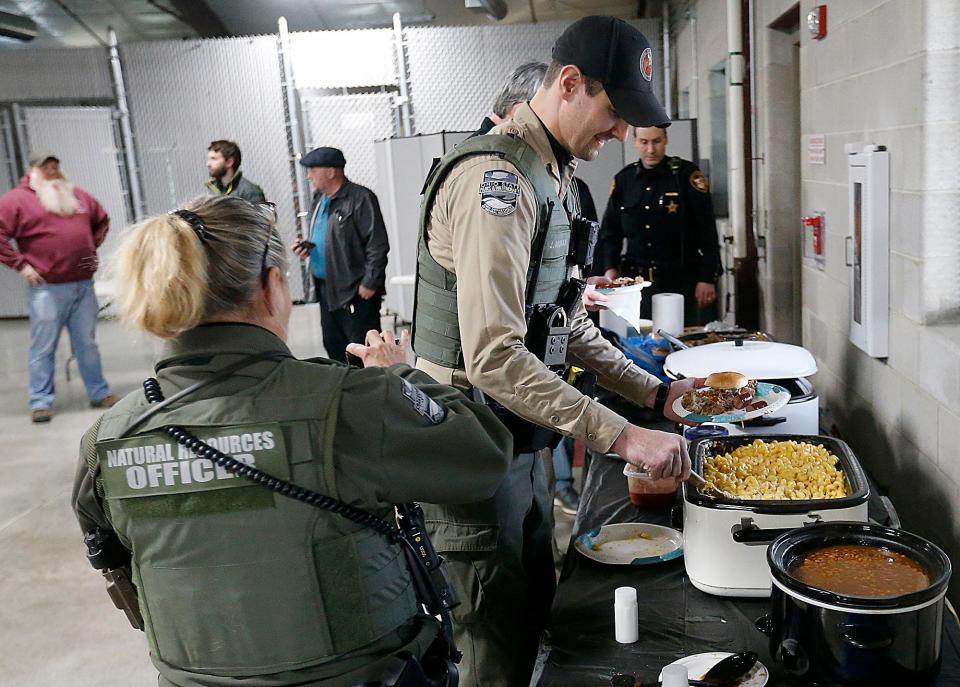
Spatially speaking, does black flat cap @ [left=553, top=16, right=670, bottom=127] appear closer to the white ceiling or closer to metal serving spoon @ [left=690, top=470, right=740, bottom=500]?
metal serving spoon @ [left=690, top=470, right=740, bottom=500]

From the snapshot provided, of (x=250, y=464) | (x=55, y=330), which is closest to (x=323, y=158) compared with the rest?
(x=55, y=330)

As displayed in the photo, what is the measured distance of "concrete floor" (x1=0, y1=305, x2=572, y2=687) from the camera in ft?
10.3

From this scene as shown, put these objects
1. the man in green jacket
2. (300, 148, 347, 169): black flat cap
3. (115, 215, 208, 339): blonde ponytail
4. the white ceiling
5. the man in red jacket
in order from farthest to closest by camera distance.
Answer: the white ceiling, the man in green jacket, the man in red jacket, (300, 148, 347, 169): black flat cap, (115, 215, 208, 339): blonde ponytail

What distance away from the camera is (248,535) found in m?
1.26

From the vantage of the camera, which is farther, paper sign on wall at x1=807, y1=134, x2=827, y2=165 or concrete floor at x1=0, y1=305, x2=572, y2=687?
paper sign on wall at x1=807, y1=134, x2=827, y2=165

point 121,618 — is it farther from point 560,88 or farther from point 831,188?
point 831,188

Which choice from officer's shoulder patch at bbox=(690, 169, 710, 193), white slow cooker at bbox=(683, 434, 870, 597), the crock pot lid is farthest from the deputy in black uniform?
white slow cooker at bbox=(683, 434, 870, 597)

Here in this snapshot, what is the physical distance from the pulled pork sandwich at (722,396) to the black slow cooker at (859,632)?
700mm

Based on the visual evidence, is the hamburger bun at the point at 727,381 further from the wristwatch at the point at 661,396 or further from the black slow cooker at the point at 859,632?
the black slow cooker at the point at 859,632

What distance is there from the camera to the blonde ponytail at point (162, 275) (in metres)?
1.25

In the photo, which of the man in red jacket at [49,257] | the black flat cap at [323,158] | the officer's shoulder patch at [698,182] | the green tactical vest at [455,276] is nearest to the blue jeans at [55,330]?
the man in red jacket at [49,257]

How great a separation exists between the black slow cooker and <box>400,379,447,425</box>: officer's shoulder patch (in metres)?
0.57

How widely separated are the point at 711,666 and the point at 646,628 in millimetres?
189

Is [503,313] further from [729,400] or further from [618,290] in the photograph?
[618,290]
